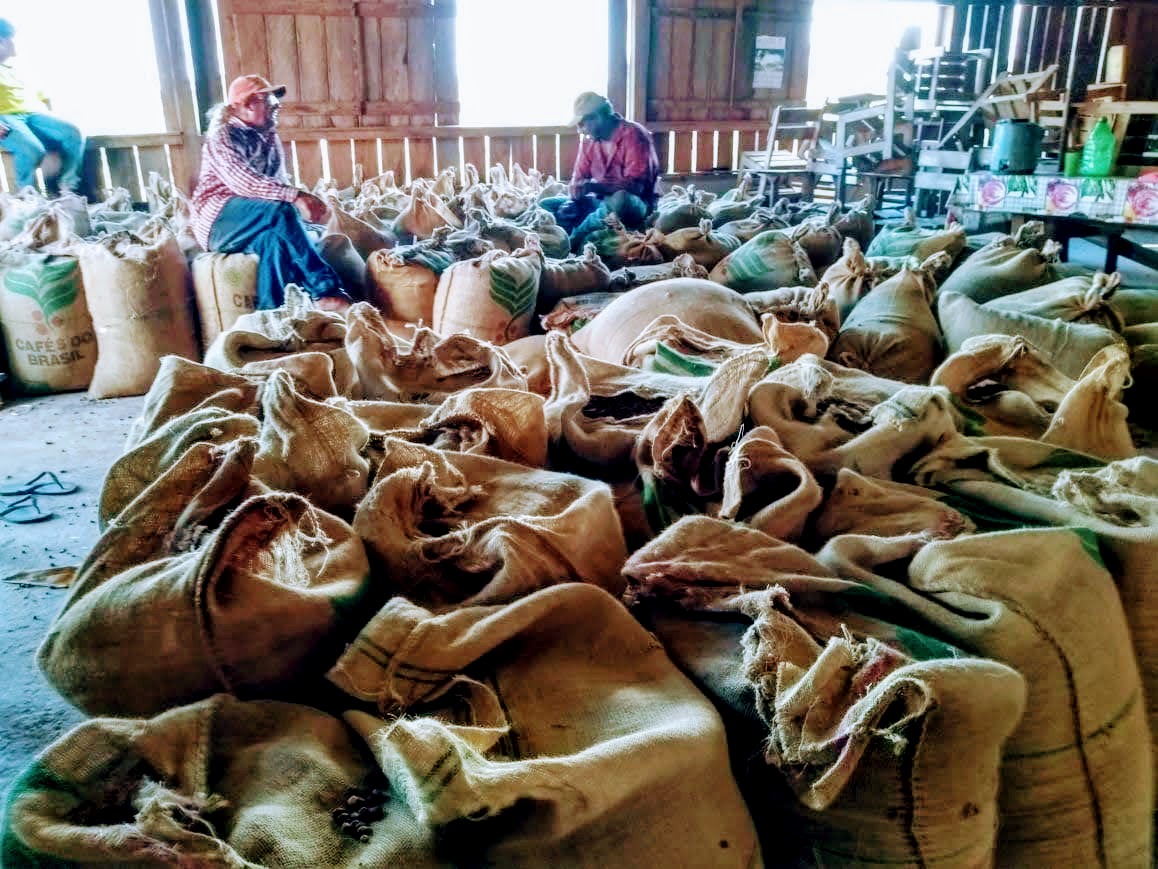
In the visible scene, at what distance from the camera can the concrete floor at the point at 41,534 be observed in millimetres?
1986

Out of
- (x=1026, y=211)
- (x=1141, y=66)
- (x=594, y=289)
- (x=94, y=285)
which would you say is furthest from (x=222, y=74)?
(x=1141, y=66)

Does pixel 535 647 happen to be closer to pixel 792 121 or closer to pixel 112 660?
pixel 112 660

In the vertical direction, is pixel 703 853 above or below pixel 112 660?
below

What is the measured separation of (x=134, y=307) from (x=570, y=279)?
7.38ft

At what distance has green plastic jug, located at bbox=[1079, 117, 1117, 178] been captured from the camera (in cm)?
473

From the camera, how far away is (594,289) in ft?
13.2

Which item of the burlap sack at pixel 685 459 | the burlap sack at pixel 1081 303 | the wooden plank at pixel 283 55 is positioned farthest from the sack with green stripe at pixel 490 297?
the wooden plank at pixel 283 55

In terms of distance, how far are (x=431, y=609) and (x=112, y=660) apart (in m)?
0.41

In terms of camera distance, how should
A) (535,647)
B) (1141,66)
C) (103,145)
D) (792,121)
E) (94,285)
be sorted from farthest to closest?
(1141,66) → (792,121) → (103,145) → (94,285) → (535,647)

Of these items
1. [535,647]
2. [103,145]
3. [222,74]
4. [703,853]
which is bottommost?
[703,853]

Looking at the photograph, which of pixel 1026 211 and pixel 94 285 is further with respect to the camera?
pixel 1026 211

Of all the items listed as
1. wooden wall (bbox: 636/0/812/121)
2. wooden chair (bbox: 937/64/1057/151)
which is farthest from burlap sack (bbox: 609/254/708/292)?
wooden wall (bbox: 636/0/812/121)

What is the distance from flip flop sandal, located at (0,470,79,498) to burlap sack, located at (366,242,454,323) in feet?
5.06

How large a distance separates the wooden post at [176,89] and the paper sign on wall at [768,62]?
6176 mm
